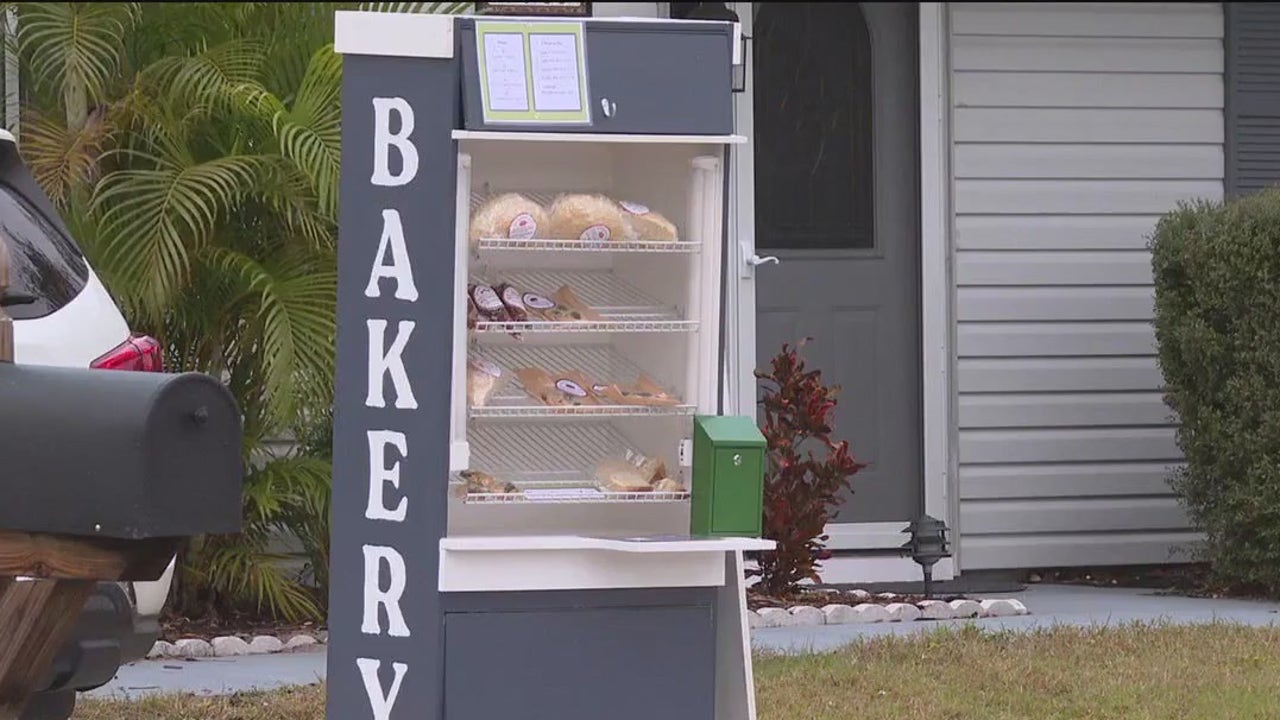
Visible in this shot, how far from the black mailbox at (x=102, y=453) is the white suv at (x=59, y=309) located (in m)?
1.31

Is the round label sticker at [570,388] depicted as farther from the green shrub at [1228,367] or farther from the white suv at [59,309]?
the green shrub at [1228,367]

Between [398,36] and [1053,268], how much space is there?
16.3ft

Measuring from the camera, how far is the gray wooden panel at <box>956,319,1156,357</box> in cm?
876

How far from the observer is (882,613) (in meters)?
7.55

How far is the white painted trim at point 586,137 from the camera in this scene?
4523 millimetres

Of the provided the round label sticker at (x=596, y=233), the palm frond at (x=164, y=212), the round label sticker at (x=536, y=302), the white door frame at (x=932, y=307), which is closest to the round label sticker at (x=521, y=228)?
the round label sticker at (x=596, y=233)

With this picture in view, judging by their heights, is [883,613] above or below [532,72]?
below

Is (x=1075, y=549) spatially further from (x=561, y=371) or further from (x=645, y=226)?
(x=645, y=226)

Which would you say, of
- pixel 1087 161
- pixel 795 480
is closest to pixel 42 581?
pixel 795 480

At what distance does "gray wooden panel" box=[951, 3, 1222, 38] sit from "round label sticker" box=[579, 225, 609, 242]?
4350mm

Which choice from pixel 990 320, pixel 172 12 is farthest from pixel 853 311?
pixel 172 12

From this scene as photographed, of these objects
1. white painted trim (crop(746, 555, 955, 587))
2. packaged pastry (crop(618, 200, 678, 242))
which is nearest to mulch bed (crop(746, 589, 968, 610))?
white painted trim (crop(746, 555, 955, 587))

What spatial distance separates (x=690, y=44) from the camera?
4.70m

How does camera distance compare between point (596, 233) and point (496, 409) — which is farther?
point (596, 233)
